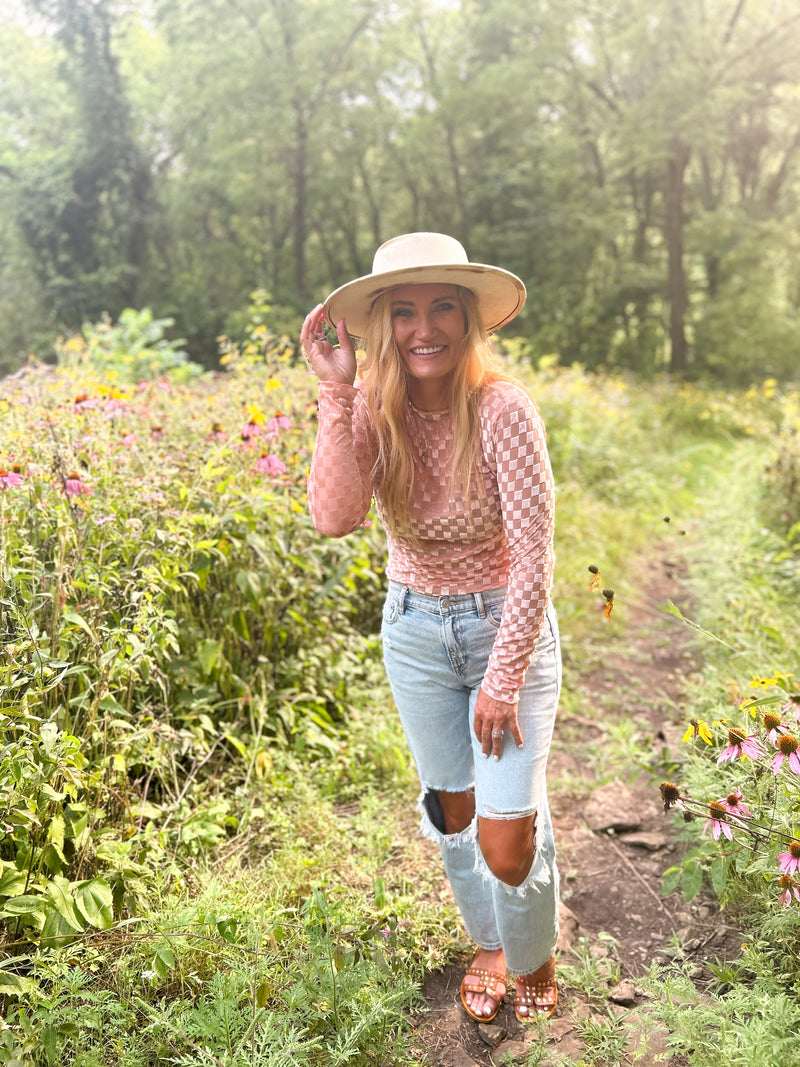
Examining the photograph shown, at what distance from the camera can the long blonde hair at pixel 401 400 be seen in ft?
6.40

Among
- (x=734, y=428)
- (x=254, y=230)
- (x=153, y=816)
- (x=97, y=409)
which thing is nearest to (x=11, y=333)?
(x=254, y=230)

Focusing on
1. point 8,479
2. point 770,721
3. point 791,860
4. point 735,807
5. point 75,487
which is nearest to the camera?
point 791,860

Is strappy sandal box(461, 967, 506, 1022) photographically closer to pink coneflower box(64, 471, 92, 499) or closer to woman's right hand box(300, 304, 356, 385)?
woman's right hand box(300, 304, 356, 385)

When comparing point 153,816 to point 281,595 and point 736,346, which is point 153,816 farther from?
point 736,346

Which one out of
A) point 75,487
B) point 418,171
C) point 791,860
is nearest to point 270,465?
point 75,487

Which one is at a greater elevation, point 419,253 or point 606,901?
point 419,253

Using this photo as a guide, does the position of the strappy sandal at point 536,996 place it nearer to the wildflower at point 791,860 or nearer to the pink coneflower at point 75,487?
the wildflower at point 791,860

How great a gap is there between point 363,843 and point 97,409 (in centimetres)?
203

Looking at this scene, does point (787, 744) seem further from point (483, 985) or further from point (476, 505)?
point (483, 985)

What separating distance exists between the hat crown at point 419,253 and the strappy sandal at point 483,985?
1903 mm

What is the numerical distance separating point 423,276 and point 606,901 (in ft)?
6.99

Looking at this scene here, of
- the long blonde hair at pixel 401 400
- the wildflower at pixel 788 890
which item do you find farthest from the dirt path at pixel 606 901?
the long blonde hair at pixel 401 400

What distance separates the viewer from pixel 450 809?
7.29ft

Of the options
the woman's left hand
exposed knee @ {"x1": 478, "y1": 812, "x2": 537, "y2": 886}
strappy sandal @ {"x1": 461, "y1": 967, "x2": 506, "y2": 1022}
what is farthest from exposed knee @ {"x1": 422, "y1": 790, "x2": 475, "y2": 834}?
strappy sandal @ {"x1": 461, "y1": 967, "x2": 506, "y2": 1022}
